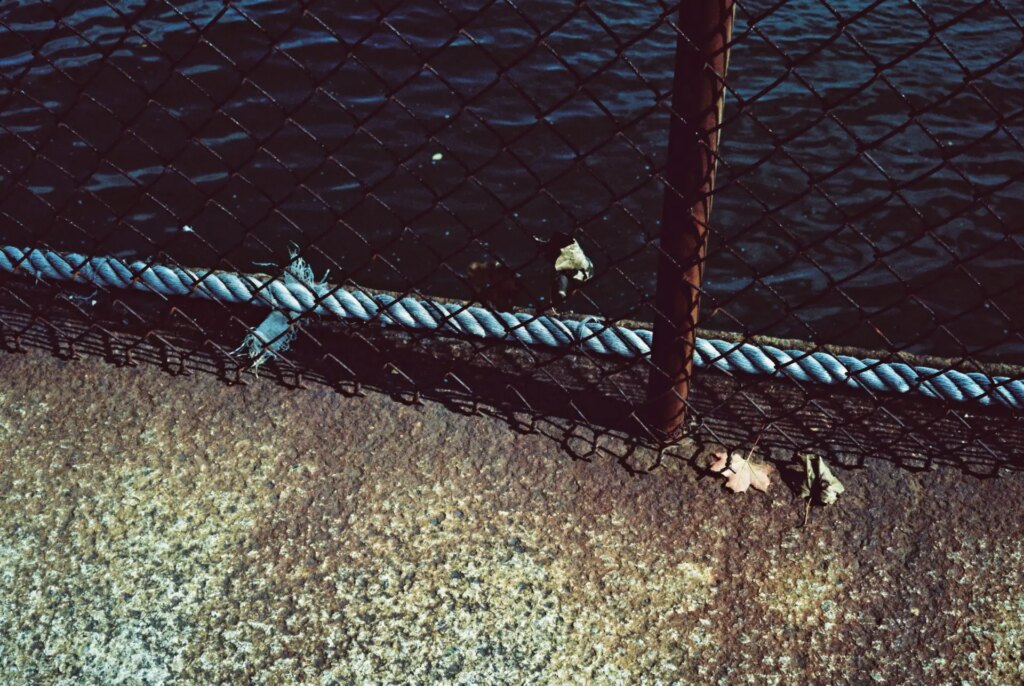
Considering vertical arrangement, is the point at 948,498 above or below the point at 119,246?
above

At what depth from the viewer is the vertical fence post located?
2.21 meters

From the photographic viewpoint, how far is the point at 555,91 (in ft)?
21.6

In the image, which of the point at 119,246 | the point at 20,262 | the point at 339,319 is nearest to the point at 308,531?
the point at 339,319

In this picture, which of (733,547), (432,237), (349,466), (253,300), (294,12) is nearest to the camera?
(733,547)

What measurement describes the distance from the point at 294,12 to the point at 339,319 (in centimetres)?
464

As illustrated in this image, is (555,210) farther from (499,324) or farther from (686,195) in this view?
(686,195)

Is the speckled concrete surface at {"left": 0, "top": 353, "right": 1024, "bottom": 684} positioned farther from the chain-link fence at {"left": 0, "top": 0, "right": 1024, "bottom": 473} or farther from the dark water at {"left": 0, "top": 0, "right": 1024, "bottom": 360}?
the dark water at {"left": 0, "top": 0, "right": 1024, "bottom": 360}

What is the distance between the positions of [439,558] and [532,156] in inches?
155

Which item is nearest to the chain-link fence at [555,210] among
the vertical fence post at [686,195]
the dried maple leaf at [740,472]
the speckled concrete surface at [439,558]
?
the vertical fence post at [686,195]

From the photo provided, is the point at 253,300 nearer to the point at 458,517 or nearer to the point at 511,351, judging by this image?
the point at 511,351

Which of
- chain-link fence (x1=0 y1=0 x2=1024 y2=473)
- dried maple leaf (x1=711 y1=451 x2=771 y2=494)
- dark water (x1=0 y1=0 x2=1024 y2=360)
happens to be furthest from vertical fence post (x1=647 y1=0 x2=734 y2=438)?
dark water (x1=0 y1=0 x2=1024 y2=360)

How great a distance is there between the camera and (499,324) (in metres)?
3.09

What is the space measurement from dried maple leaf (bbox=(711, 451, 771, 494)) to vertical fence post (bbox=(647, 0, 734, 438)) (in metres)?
0.18

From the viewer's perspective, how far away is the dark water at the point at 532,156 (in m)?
5.27
